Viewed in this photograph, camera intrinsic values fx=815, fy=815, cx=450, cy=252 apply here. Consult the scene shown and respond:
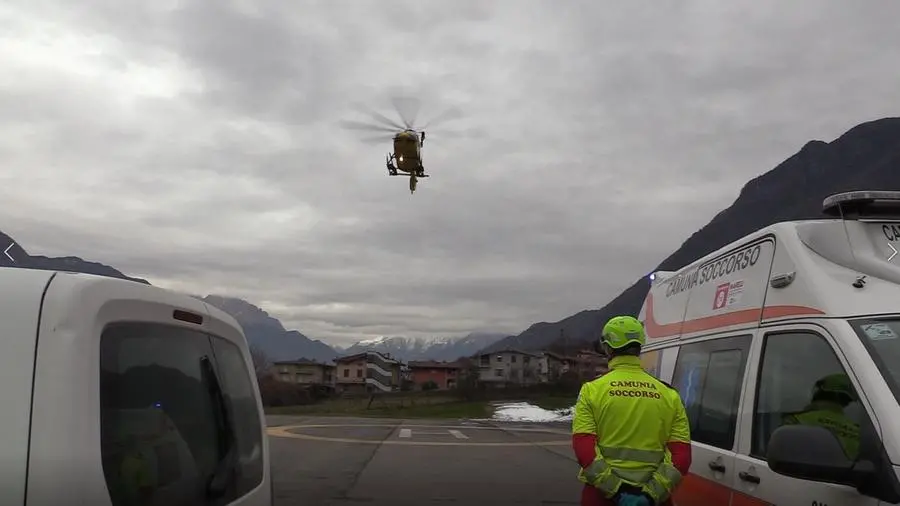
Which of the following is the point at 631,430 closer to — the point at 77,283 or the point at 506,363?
the point at 77,283

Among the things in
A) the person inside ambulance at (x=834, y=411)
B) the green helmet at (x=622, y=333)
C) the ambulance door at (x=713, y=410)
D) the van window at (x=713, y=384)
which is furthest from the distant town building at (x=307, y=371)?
the person inside ambulance at (x=834, y=411)

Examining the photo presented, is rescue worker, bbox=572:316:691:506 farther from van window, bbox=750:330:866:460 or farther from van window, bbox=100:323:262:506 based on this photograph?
van window, bbox=100:323:262:506

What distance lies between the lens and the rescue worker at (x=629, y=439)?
4.13 meters

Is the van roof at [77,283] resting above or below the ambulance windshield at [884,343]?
above

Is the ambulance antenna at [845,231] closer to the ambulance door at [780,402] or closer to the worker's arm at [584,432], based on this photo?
the ambulance door at [780,402]

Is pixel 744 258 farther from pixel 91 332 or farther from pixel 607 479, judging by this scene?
pixel 91 332

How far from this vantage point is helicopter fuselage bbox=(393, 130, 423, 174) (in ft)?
87.7

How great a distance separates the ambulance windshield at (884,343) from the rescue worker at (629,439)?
42.6 inches

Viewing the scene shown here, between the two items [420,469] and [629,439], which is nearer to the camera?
[629,439]

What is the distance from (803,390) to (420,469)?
12395 millimetres

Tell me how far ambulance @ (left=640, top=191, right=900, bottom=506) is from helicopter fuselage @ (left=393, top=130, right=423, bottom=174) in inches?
850

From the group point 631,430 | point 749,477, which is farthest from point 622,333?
point 749,477

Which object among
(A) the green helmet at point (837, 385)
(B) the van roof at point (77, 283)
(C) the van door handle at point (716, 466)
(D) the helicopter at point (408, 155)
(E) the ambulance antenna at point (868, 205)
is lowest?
(C) the van door handle at point (716, 466)

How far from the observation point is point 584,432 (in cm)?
427
